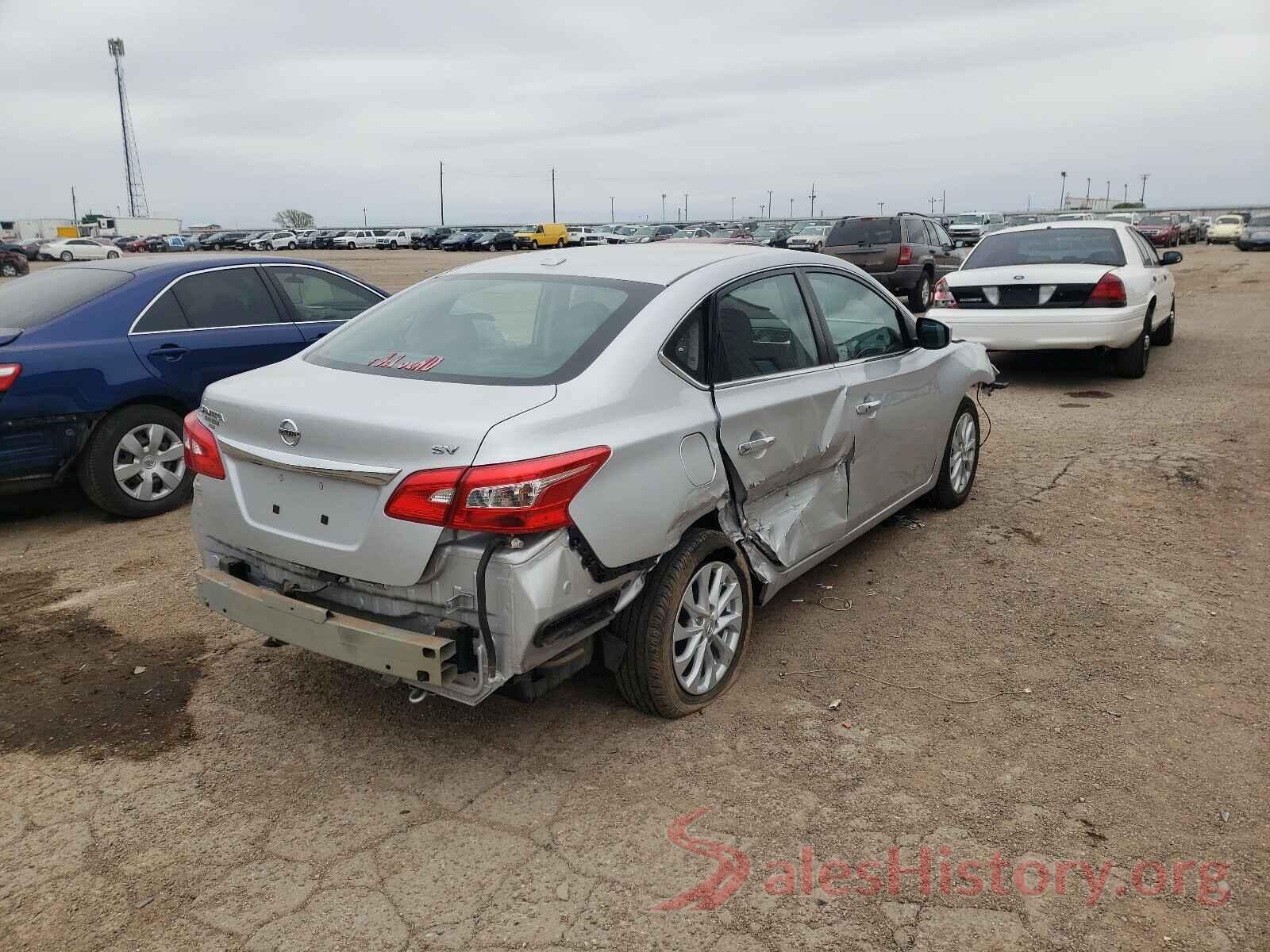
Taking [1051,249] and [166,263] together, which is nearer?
[166,263]

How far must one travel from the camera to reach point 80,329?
582 cm

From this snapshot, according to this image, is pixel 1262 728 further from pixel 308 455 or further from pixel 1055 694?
pixel 308 455

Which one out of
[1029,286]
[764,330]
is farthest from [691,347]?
[1029,286]

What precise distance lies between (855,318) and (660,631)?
218cm

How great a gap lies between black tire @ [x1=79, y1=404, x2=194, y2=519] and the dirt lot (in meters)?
0.62

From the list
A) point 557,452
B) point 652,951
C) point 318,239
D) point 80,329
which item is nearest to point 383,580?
point 557,452

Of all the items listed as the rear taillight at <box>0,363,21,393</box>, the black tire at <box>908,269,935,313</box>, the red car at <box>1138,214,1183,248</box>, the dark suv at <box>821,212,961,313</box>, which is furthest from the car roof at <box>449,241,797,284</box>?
the red car at <box>1138,214,1183,248</box>

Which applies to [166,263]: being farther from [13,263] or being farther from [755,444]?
[13,263]

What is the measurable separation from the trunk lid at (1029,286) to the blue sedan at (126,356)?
6420 mm

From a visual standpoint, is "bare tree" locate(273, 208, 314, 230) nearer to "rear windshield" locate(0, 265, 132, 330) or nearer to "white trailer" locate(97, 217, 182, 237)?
"white trailer" locate(97, 217, 182, 237)

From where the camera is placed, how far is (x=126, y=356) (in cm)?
592

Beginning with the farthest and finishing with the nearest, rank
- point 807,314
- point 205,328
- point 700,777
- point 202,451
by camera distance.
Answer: point 205,328
point 807,314
point 202,451
point 700,777

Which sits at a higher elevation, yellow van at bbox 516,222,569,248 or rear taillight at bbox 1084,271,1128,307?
yellow van at bbox 516,222,569,248

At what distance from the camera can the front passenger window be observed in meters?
4.58
